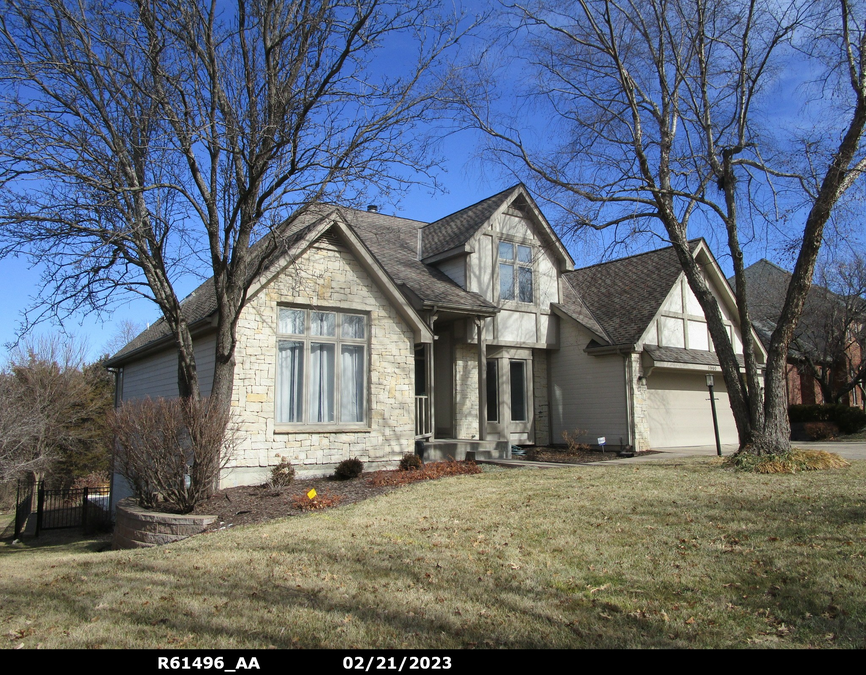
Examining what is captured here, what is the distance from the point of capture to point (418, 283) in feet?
52.0

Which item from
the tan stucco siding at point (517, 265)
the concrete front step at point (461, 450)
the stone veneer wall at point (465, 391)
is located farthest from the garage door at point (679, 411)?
the concrete front step at point (461, 450)

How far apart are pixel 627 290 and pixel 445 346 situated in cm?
645

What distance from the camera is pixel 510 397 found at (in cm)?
1747

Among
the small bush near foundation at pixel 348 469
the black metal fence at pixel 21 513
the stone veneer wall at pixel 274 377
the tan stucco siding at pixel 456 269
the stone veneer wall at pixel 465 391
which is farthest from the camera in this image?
the black metal fence at pixel 21 513

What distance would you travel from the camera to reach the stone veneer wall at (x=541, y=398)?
A: 59.3 ft

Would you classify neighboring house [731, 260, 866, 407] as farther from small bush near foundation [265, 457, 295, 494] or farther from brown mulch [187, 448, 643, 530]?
small bush near foundation [265, 457, 295, 494]

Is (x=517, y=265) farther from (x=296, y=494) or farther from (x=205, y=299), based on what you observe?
(x=296, y=494)

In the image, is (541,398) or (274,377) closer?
(274,377)

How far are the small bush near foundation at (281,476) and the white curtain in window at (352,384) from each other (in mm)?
1689

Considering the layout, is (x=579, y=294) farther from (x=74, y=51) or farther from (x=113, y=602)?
(x=113, y=602)

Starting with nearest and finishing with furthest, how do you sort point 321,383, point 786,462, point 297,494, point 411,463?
1. point 297,494
2. point 786,462
3. point 411,463
4. point 321,383

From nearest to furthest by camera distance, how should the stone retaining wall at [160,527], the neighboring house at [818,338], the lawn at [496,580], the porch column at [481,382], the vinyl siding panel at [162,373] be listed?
the lawn at [496,580], the stone retaining wall at [160,527], the vinyl siding panel at [162,373], the porch column at [481,382], the neighboring house at [818,338]

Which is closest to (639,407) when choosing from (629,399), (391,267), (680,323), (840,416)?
(629,399)

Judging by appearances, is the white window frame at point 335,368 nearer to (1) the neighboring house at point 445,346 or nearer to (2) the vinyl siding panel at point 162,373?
(1) the neighboring house at point 445,346
